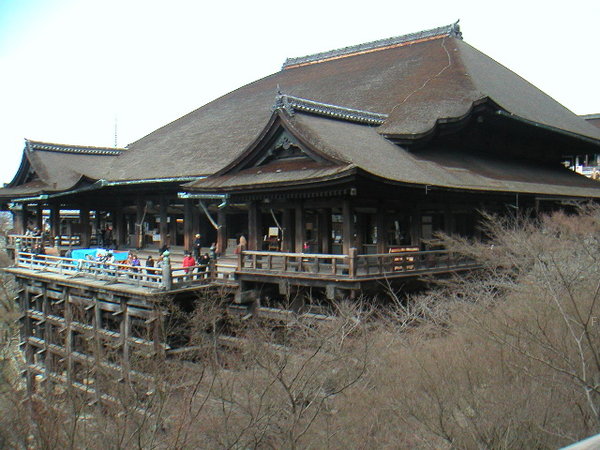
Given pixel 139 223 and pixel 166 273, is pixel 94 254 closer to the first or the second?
pixel 139 223

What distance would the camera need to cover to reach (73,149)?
106ft

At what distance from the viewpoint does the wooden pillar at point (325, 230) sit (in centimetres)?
1807

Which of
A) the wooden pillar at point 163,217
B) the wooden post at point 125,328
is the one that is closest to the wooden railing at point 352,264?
the wooden post at point 125,328

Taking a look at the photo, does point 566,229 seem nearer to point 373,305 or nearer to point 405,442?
point 373,305

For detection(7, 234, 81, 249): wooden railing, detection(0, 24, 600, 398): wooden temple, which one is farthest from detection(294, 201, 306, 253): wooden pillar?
detection(7, 234, 81, 249): wooden railing

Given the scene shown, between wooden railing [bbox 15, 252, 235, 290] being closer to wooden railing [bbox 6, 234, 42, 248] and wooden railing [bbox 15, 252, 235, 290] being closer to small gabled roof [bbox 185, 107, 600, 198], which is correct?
small gabled roof [bbox 185, 107, 600, 198]

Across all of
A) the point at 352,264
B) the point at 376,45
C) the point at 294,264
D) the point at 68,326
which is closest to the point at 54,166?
the point at 68,326

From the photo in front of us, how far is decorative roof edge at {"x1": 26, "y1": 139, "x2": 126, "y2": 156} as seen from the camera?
3095 cm

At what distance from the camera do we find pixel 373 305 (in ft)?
50.2

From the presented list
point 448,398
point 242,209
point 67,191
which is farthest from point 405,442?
point 67,191

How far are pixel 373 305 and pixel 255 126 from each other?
45.6 feet

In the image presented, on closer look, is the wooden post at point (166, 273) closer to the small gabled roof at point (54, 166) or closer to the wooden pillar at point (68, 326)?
the wooden pillar at point (68, 326)

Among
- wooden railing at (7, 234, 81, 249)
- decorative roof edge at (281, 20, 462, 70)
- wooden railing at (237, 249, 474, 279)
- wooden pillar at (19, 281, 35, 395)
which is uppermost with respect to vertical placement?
decorative roof edge at (281, 20, 462, 70)

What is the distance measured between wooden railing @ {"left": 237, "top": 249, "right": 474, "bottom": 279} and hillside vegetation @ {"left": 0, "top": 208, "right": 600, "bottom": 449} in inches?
36.4
